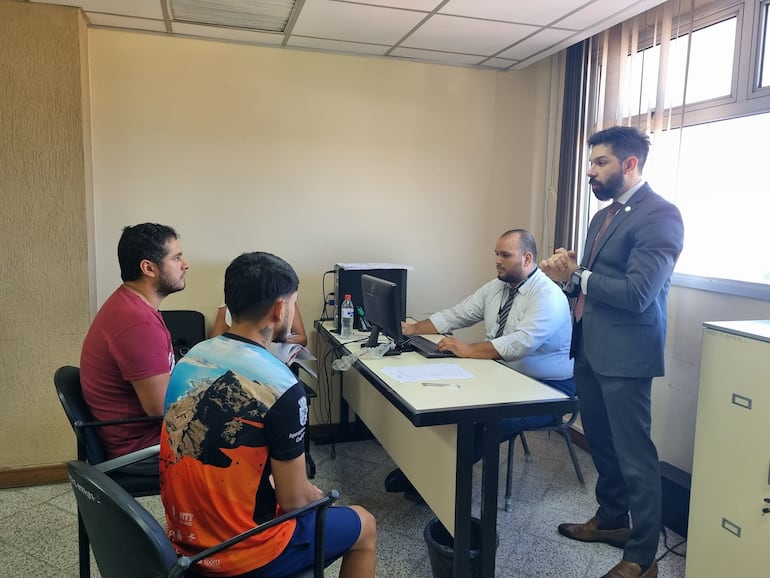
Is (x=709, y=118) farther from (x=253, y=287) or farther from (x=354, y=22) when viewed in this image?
(x=253, y=287)

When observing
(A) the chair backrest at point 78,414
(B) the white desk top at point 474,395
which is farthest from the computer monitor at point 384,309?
(A) the chair backrest at point 78,414

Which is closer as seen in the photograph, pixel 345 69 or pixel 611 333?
pixel 611 333

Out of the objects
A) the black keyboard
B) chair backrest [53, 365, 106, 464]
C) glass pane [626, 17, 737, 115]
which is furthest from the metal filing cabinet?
chair backrest [53, 365, 106, 464]

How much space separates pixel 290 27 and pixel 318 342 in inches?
73.8

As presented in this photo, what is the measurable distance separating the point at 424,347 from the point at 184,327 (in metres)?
1.53

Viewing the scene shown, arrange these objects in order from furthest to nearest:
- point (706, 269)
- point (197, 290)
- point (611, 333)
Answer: point (197, 290)
point (706, 269)
point (611, 333)

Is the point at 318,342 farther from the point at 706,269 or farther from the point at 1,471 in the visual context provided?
the point at 706,269

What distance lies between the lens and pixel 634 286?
2041 mm

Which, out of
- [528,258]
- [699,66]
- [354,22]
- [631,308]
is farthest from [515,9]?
[631,308]

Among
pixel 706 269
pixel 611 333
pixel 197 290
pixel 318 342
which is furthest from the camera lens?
pixel 318 342

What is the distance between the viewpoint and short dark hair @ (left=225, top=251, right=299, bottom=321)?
1.42m

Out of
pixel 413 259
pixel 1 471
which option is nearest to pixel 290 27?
pixel 413 259

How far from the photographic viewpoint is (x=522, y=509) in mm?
2752

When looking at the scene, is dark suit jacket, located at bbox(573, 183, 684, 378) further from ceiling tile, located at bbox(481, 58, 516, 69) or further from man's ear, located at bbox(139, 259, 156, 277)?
ceiling tile, located at bbox(481, 58, 516, 69)
